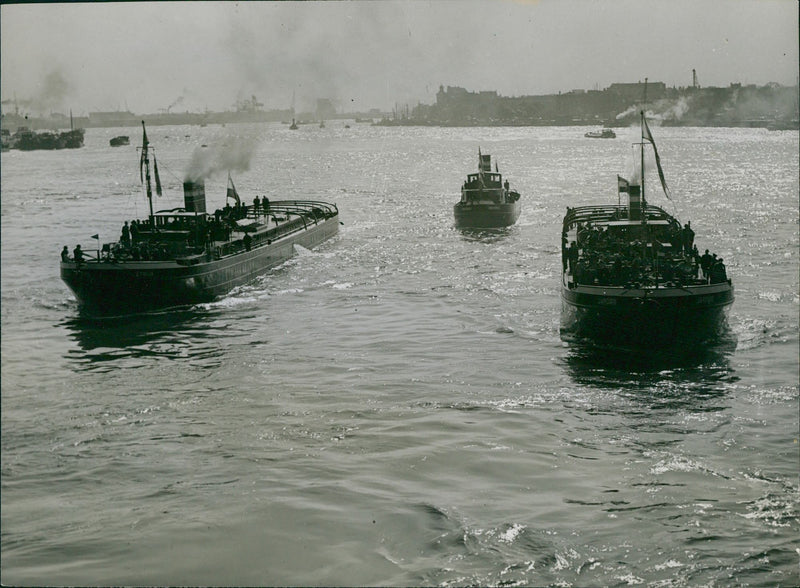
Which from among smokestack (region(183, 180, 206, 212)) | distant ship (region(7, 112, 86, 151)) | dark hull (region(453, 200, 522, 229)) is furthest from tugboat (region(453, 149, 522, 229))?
distant ship (region(7, 112, 86, 151))

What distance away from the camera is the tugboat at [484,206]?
62625mm

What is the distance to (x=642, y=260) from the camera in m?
29.4

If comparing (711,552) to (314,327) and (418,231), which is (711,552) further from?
(418,231)

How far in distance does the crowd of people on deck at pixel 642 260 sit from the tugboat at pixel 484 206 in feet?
87.2

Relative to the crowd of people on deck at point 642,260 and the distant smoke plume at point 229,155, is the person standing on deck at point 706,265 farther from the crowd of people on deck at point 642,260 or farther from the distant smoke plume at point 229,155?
the distant smoke plume at point 229,155

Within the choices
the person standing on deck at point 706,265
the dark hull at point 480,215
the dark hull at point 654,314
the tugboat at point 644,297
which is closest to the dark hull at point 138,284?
the tugboat at point 644,297

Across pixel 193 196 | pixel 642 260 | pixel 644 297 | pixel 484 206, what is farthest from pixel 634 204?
pixel 484 206

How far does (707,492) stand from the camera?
17.6m

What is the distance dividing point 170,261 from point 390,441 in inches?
728

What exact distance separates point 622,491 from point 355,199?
247 feet

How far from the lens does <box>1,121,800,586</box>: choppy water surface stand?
14.8m

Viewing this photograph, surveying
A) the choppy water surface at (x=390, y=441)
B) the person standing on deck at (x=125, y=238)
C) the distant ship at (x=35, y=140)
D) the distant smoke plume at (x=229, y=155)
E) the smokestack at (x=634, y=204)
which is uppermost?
the distant ship at (x=35, y=140)

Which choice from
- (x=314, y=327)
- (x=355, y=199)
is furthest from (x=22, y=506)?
(x=355, y=199)

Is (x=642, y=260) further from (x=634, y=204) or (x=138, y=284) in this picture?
(x=138, y=284)
